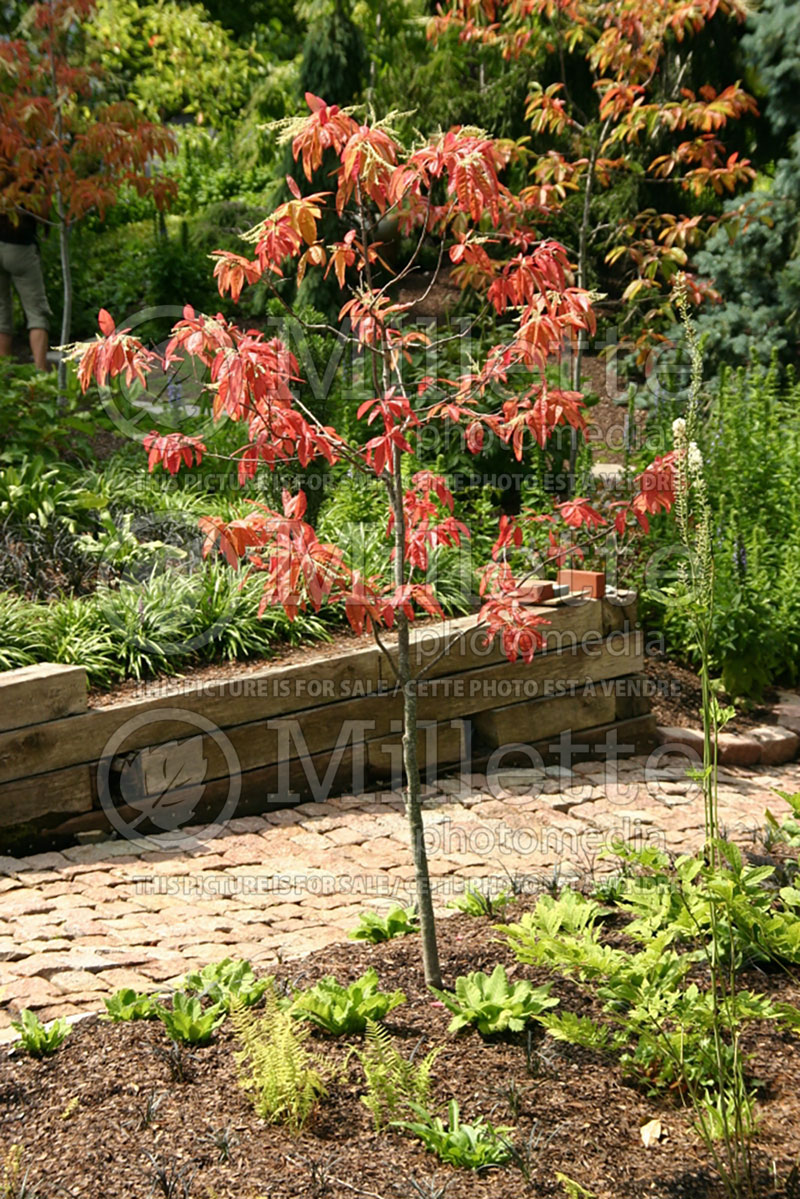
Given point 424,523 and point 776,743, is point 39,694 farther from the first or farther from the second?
point 776,743

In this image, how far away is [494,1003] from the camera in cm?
290

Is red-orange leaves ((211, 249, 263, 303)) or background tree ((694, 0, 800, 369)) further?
background tree ((694, 0, 800, 369))

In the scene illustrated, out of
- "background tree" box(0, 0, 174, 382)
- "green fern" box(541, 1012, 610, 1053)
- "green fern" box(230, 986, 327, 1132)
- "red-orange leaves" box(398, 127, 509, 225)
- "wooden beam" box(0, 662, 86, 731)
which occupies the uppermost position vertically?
"background tree" box(0, 0, 174, 382)

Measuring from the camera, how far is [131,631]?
4.96 meters

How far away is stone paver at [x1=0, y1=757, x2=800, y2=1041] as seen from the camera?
354 cm

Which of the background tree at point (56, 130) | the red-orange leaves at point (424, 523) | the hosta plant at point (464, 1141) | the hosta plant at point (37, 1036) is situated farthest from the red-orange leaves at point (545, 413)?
the background tree at point (56, 130)

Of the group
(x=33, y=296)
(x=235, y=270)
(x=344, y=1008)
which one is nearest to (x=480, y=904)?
(x=344, y=1008)

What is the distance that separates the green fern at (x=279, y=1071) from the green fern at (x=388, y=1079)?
0.38 feet

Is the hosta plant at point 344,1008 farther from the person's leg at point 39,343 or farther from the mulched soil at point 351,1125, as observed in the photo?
the person's leg at point 39,343

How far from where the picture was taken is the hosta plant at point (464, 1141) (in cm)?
239

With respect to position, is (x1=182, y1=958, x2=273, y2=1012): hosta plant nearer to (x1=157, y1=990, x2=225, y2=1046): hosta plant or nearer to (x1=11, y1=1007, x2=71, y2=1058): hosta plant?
(x1=157, y1=990, x2=225, y2=1046): hosta plant

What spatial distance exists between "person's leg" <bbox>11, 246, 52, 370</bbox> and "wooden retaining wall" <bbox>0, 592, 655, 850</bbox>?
14.2ft

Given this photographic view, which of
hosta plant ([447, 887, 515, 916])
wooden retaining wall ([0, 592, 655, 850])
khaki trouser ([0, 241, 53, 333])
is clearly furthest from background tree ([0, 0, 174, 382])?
hosta plant ([447, 887, 515, 916])

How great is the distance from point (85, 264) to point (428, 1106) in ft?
33.6
